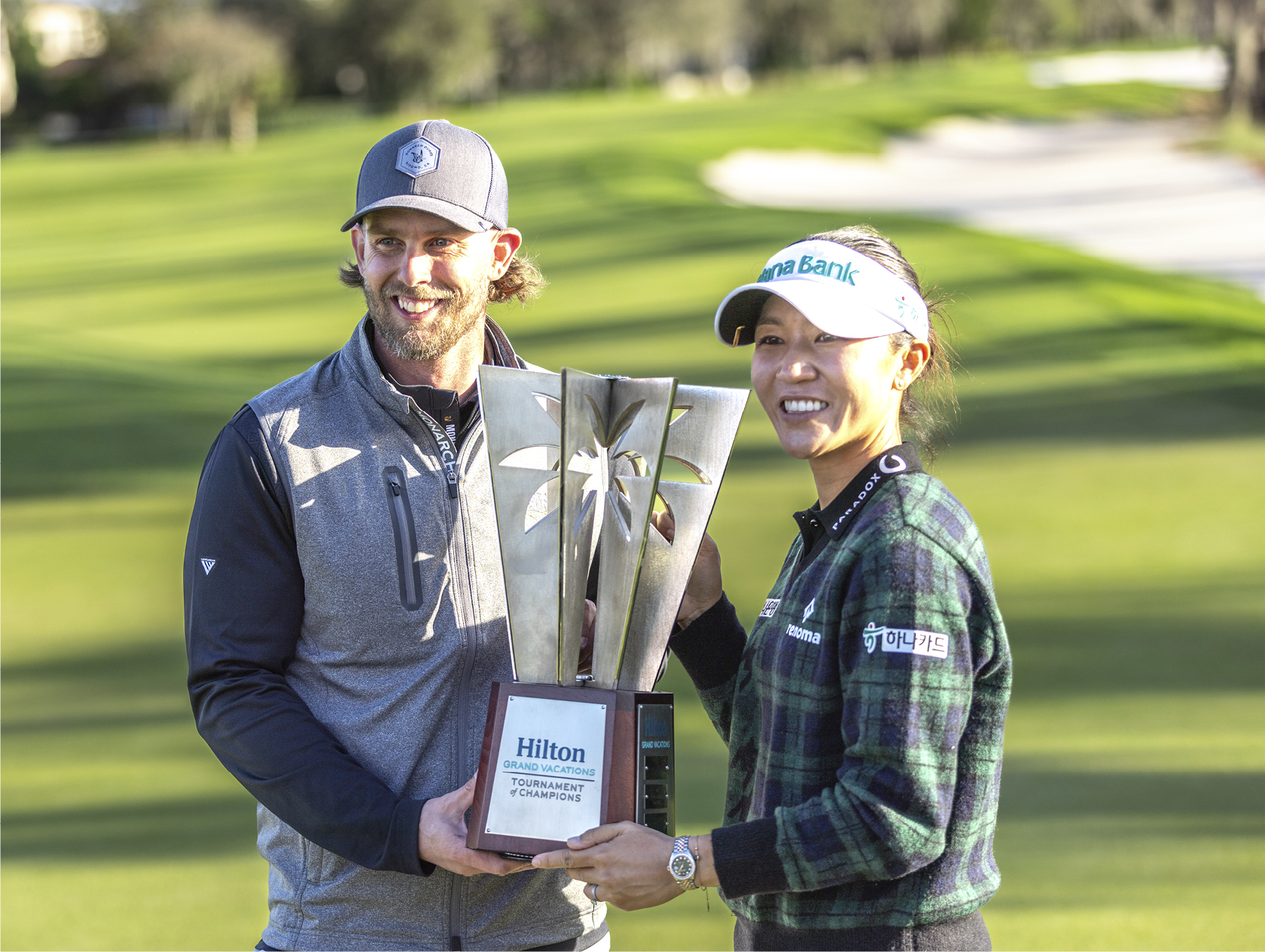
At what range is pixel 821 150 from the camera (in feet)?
77.7

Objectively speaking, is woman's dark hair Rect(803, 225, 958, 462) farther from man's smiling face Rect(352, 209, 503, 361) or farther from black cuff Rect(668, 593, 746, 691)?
man's smiling face Rect(352, 209, 503, 361)

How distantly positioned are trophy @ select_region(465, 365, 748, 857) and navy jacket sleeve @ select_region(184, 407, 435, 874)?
0.22m

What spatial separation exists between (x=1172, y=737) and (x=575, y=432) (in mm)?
2877

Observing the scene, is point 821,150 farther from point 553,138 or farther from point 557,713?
point 557,713

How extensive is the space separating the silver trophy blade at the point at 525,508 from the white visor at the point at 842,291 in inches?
12.6

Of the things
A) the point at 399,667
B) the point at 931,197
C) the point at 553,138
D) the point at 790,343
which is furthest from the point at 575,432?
the point at 553,138

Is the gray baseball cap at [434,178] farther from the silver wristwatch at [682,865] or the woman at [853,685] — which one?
the silver wristwatch at [682,865]

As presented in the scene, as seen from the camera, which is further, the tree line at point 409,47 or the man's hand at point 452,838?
the tree line at point 409,47

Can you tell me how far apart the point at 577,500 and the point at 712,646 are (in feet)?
1.17

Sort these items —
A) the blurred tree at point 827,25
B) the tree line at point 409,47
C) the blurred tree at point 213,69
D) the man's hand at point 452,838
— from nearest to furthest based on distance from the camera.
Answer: the man's hand at point 452,838 → the blurred tree at point 213,69 → the tree line at point 409,47 → the blurred tree at point 827,25

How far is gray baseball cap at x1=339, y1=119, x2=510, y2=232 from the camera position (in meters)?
2.16

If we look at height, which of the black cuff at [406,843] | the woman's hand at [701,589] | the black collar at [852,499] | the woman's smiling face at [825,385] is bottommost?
the black cuff at [406,843]

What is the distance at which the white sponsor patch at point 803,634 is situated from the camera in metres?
1.79

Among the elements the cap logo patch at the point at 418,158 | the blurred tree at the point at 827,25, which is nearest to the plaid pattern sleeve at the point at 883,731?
the cap logo patch at the point at 418,158
